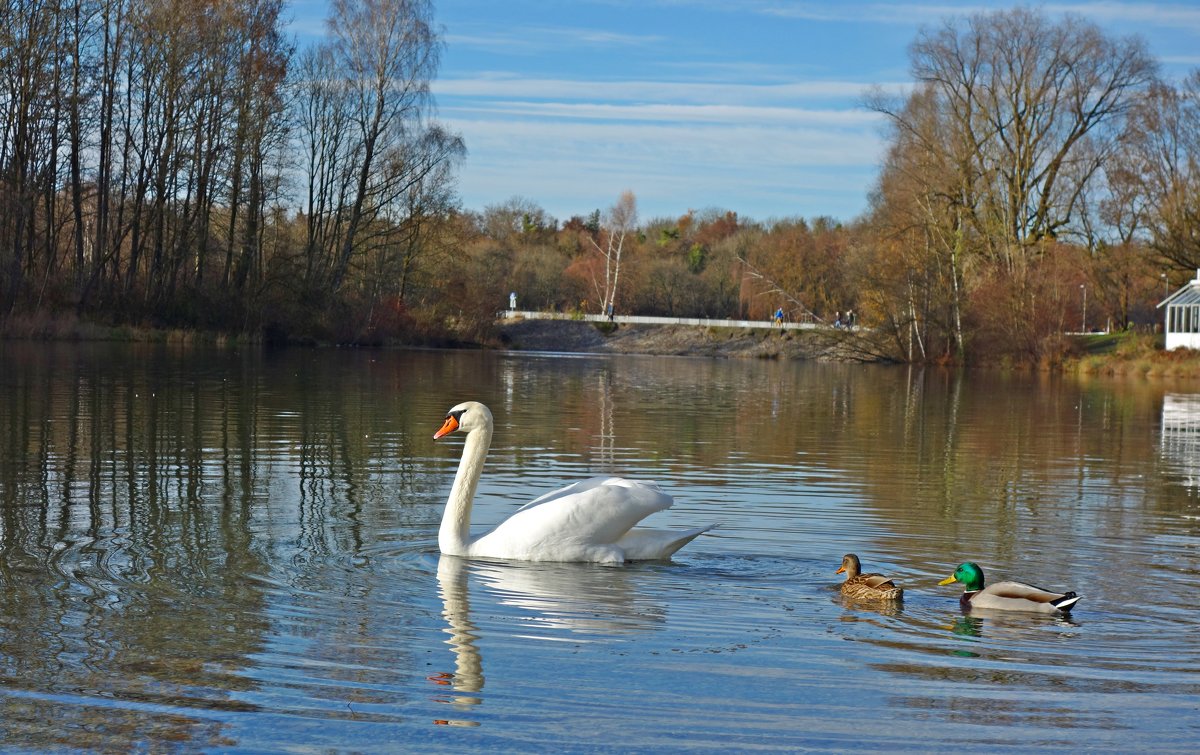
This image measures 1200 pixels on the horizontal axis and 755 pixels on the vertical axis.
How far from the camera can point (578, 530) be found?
9.67 meters

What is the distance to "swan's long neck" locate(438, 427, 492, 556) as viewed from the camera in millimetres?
9914

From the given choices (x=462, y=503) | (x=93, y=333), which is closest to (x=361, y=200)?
(x=93, y=333)

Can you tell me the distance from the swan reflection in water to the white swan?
0.10 metres

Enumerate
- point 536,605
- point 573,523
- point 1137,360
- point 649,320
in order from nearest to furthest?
point 536,605
point 573,523
point 1137,360
point 649,320

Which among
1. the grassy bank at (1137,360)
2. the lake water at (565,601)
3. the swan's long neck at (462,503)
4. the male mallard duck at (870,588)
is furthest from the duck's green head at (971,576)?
the grassy bank at (1137,360)

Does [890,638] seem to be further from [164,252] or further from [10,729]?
[164,252]

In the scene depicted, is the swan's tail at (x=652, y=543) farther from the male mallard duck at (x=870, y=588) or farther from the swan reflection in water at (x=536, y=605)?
the male mallard duck at (x=870, y=588)

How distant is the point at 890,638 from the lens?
7.79 meters

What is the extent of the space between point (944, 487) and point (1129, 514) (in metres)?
2.34

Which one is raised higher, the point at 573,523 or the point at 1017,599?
the point at 573,523

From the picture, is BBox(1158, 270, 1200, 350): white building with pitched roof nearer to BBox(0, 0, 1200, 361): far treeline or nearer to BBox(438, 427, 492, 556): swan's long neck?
BBox(0, 0, 1200, 361): far treeline

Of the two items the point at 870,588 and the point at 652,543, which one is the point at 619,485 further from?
the point at 870,588

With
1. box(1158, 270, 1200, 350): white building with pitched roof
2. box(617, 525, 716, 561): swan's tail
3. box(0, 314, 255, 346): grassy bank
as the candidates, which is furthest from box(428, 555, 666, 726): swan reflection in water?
box(1158, 270, 1200, 350): white building with pitched roof

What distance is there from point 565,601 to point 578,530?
1.22m
